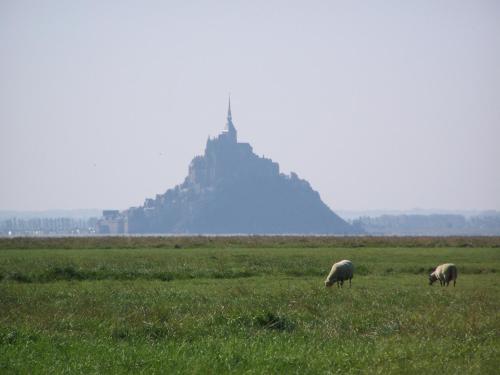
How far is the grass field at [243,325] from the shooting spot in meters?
16.3

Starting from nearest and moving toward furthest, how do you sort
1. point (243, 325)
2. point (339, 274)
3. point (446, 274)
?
point (243, 325), point (339, 274), point (446, 274)

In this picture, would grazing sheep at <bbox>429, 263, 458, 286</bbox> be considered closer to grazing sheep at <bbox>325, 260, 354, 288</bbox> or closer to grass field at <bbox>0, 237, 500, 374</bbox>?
grass field at <bbox>0, 237, 500, 374</bbox>

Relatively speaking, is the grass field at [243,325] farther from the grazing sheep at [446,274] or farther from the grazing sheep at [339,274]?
the grazing sheep at [446,274]

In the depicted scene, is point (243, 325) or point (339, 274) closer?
point (243, 325)

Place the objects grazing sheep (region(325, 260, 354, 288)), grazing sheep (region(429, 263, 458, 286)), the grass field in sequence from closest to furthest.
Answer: the grass field < grazing sheep (region(325, 260, 354, 288)) < grazing sheep (region(429, 263, 458, 286))

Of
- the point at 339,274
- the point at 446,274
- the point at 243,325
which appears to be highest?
the point at 339,274

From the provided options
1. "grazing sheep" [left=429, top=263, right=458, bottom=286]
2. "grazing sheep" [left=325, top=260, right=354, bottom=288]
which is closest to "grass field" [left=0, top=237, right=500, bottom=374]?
"grazing sheep" [left=325, top=260, right=354, bottom=288]

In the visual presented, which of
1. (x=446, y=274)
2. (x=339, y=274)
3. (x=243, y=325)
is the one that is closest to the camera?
(x=243, y=325)

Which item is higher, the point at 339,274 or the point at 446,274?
the point at 339,274

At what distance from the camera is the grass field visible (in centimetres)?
1631

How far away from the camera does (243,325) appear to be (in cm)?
2147

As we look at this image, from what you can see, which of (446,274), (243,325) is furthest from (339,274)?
(243,325)

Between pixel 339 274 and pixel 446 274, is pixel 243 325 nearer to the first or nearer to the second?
pixel 339 274

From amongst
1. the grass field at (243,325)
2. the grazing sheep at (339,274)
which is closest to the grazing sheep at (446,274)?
the grass field at (243,325)
